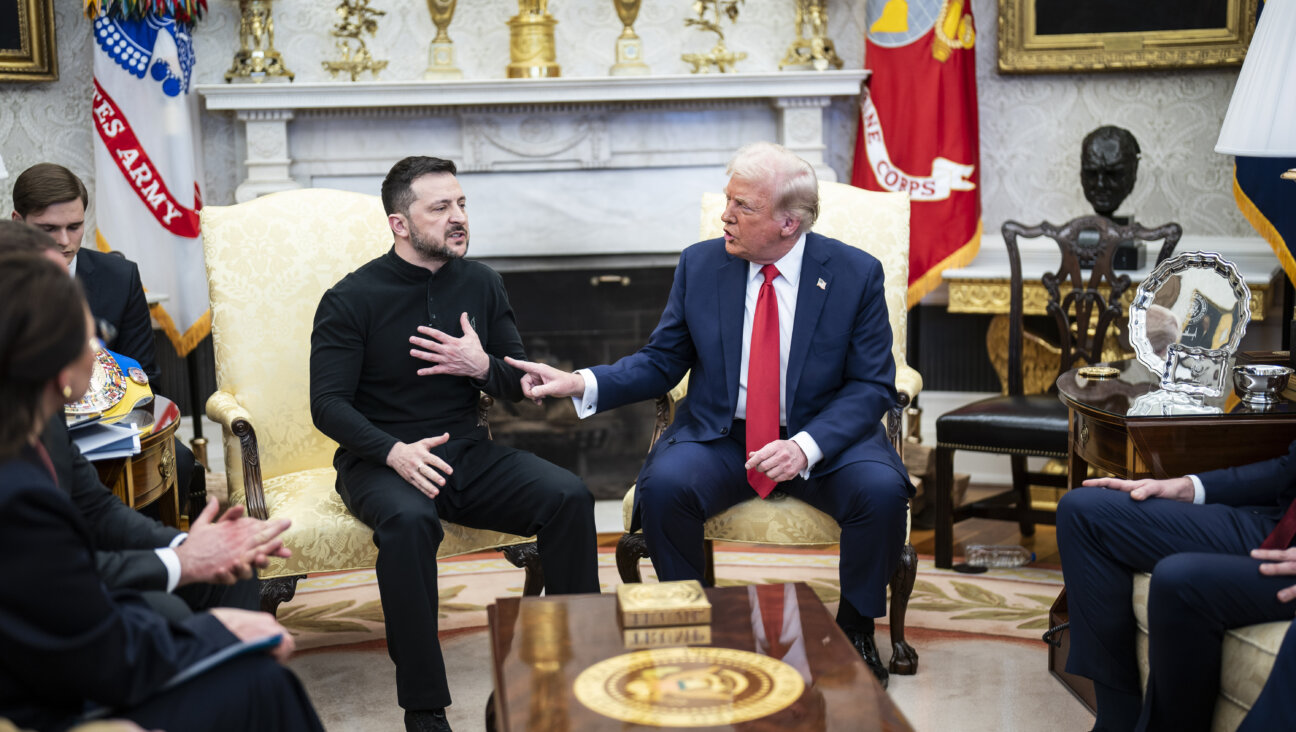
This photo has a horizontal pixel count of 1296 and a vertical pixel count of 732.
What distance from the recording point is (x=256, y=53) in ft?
15.3

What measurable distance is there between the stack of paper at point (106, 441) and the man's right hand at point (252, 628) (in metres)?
0.78

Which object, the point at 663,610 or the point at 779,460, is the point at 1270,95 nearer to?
the point at 779,460

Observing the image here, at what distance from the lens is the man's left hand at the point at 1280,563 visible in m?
2.15

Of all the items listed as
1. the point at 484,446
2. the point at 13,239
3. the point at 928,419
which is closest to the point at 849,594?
the point at 484,446

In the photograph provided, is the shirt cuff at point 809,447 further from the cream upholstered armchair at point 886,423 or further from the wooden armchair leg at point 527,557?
the wooden armchair leg at point 527,557

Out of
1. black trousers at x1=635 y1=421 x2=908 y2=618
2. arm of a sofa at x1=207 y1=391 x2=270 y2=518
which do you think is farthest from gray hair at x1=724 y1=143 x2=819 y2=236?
arm of a sofa at x1=207 y1=391 x2=270 y2=518

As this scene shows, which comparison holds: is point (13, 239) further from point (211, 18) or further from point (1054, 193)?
point (1054, 193)

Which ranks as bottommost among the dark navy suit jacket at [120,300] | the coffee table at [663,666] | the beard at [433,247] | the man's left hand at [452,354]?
the coffee table at [663,666]

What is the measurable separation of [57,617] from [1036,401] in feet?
10.0

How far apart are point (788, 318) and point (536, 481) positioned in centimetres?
76

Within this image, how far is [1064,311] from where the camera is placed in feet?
13.1

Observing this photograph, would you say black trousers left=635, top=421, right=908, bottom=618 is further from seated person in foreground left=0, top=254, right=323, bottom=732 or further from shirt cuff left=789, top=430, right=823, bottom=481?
seated person in foreground left=0, top=254, right=323, bottom=732

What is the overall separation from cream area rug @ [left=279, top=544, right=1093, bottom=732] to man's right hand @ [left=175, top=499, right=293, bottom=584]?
34.6 inches

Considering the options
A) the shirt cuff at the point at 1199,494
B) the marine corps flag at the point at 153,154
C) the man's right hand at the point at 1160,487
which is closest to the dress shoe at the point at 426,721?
the man's right hand at the point at 1160,487
